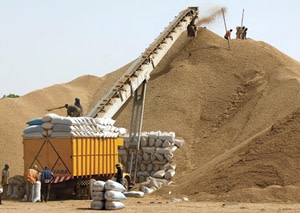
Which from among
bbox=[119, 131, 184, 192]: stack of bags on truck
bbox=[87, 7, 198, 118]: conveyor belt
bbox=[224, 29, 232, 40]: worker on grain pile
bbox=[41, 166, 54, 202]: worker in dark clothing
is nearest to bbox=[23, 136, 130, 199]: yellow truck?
bbox=[41, 166, 54, 202]: worker in dark clothing

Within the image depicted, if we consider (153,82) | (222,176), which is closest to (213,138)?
(153,82)

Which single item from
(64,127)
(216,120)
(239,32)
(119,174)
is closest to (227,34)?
(239,32)

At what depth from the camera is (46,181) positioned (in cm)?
2700

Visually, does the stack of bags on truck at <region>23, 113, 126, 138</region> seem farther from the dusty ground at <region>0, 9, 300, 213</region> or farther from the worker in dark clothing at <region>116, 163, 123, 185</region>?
the dusty ground at <region>0, 9, 300, 213</region>

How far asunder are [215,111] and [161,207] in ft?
67.3

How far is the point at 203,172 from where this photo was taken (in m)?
30.8

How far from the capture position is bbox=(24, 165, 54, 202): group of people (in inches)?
1063

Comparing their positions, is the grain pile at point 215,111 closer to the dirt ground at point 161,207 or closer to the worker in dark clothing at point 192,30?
the worker in dark clothing at point 192,30

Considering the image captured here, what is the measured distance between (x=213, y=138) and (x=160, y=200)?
1345 centimetres

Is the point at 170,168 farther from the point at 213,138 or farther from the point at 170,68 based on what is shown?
the point at 170,68

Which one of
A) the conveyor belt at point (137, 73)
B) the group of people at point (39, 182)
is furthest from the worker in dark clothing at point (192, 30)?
the group of people at point (39, 182)

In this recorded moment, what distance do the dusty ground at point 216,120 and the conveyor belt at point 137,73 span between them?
13.4 ft

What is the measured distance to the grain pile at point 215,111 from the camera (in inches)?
1104

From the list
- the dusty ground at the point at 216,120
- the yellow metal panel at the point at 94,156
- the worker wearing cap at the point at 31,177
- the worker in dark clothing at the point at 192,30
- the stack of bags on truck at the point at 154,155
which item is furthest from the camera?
the worker in dark clothing at the point at 192,30
